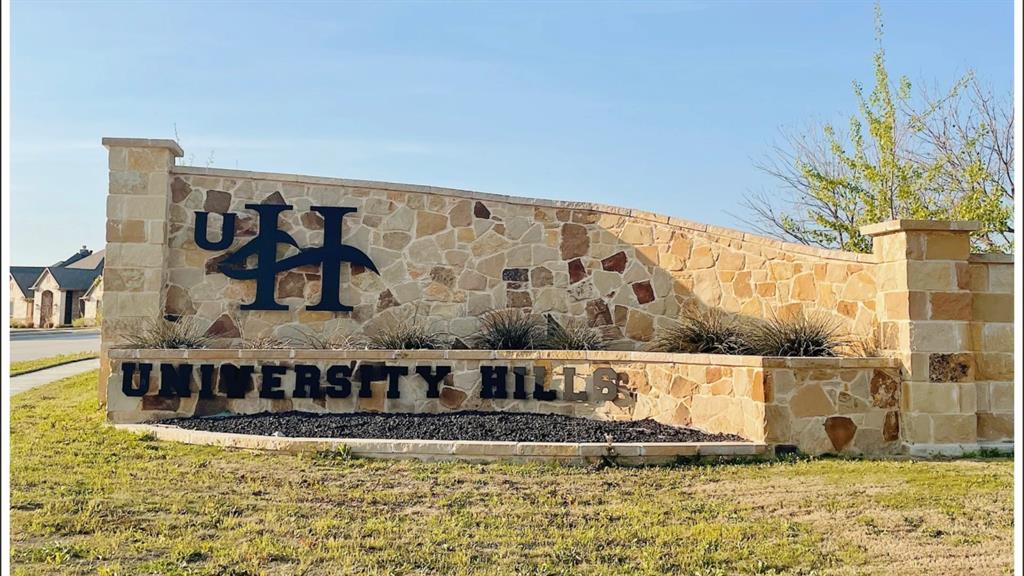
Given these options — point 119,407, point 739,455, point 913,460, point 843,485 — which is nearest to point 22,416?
point 119,407

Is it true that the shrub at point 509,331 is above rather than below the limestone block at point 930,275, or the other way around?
below

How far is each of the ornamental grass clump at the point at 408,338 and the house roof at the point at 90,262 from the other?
59.6 m

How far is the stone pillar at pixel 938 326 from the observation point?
9328mm

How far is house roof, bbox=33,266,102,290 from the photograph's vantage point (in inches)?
2335

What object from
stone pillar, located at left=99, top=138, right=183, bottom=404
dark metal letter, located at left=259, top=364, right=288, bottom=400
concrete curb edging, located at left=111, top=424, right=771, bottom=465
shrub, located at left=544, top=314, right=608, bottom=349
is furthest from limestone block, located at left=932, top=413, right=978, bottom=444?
stone pillar, located at left=99, top=138, right=183, bottom=404

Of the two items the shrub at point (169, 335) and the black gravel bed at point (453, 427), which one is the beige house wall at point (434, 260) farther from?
the black gravel bed at point (453, 427)

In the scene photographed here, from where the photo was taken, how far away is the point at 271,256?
12.4 meters

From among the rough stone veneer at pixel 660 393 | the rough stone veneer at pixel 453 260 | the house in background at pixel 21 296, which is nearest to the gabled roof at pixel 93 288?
the house in background at pixel 21 296

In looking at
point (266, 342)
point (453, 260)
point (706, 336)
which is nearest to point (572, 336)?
point (706, 336)

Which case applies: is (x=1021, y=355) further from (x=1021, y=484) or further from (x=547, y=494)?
(x=547, y=494)

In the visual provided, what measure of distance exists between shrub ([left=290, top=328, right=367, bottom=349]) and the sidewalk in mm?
5706

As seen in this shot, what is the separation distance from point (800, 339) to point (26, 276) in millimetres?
69298

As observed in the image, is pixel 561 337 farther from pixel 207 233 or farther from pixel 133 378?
pixel 133 378

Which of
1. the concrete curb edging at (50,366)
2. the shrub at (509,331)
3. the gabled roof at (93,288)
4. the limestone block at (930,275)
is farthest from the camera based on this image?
the gabled roof at (93,288)
